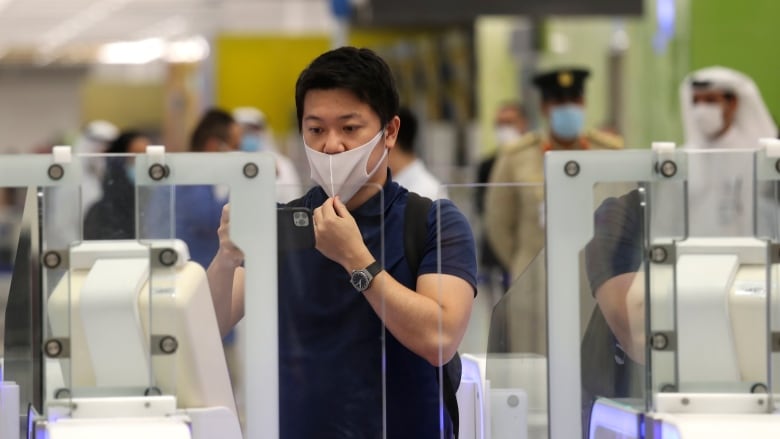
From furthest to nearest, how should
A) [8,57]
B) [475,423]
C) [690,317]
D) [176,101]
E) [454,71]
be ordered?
[8,57] → [176,101] → [454,71] → [475,423] → [690,317]

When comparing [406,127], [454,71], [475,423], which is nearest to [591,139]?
[406,127]

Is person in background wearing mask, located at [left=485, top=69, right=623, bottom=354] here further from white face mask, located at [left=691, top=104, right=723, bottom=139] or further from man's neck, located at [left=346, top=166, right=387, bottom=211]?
man's neck, located at [left=346, top=166, right=387, bottom=211]

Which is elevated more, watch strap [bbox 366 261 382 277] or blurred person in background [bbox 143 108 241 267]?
blurred person in background [bbox 143 108 241 267]

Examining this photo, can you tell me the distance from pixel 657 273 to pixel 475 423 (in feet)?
1.71

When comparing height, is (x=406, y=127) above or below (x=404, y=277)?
above

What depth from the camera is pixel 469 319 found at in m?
3.07

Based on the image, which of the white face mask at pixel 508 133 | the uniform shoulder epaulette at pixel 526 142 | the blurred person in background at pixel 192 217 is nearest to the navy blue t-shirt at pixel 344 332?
the blurred person in background at pixel 192 217

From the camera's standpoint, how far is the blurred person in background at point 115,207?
9.59 ft

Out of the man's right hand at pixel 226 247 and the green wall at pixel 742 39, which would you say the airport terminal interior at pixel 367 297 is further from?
the green wall at pixel 742 39

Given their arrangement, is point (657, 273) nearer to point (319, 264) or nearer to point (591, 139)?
point (319, 264)

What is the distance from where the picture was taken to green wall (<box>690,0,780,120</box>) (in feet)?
34.6

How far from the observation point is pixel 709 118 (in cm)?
712

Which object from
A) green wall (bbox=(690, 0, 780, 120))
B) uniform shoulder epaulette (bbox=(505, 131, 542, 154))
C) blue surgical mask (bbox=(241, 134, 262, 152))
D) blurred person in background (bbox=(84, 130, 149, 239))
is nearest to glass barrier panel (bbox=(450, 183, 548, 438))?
blurred person in background (bbox=(84, 130, 149, 239))

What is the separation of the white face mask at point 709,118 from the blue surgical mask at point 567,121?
541 millimetres
